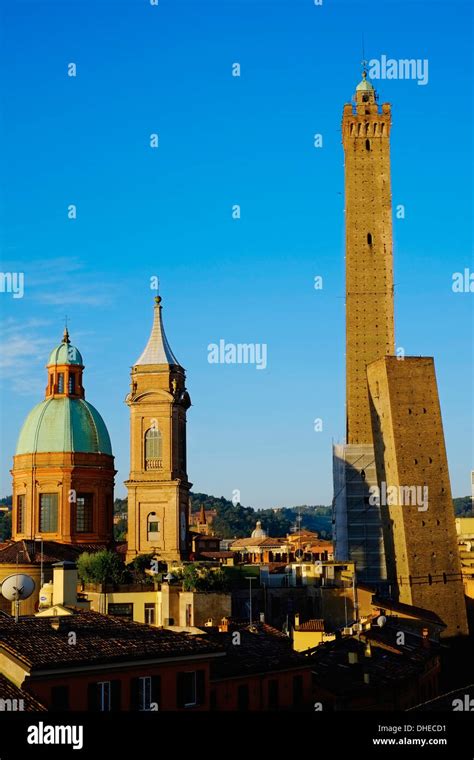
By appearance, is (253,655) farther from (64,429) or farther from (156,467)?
(64,429)

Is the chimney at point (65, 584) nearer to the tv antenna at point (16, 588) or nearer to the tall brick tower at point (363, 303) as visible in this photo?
the tv antenna at point (16, 588)

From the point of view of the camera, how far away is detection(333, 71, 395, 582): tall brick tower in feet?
213

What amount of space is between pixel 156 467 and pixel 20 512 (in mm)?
8226

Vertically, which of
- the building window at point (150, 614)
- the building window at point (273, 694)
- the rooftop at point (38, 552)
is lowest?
the building window at point (273, 694)

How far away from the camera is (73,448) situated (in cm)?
6016

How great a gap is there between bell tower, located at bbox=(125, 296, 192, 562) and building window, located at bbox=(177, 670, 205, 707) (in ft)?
116

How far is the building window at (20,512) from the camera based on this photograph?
201 feet

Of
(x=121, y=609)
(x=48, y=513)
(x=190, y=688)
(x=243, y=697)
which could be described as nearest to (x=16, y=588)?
(x=190, y=688)

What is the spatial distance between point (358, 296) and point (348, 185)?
24.2ft

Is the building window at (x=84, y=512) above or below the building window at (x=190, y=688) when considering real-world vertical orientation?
above

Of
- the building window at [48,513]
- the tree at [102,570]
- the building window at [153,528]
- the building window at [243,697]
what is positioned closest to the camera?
the building window at [243,697]

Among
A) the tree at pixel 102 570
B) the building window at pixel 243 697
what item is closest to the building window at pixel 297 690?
the building window at pixel 243 697

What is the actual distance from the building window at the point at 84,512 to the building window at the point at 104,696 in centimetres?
3991

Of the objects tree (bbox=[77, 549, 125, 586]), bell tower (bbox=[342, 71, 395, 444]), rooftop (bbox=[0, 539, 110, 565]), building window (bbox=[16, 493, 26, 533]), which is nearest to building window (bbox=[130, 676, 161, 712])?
tree (bbox=[77, 549, 125, 586])
